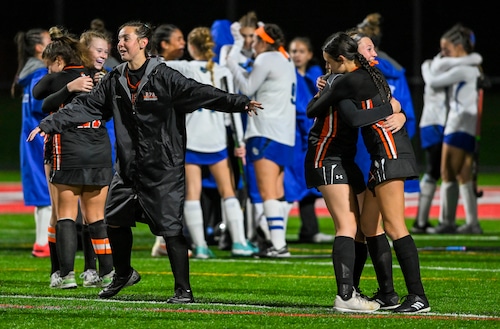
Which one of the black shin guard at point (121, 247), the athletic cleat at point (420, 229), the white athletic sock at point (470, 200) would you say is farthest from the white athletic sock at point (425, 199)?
the black shin guard at point (121, 247)

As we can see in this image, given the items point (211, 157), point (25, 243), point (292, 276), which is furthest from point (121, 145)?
point (25, 243)

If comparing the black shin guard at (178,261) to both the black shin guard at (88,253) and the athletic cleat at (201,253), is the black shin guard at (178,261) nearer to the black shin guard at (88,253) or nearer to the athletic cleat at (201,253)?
the black shin guard at (88,253)

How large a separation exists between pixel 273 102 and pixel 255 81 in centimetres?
29

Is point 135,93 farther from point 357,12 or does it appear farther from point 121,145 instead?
point 357,12

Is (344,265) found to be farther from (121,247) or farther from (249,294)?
(121,247)

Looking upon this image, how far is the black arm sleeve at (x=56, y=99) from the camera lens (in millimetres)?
7824

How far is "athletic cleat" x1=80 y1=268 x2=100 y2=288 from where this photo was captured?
816cm

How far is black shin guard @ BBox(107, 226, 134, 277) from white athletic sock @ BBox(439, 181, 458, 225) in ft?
19.7

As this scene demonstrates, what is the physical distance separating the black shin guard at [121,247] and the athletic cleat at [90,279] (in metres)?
0.82

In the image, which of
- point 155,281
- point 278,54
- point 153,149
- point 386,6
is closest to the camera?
point 153,149

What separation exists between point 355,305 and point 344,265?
0.80 ft

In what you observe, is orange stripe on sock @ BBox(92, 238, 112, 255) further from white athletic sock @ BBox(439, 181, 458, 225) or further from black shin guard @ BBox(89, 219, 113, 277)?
white athletic sock @ BBox(439, 181, 458, 225)

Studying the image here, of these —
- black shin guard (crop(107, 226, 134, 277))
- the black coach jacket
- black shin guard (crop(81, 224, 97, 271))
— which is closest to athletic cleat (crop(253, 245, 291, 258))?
black shin guard (crop(81, 224, 97, 271))

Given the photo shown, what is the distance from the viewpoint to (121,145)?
718 centimetres
